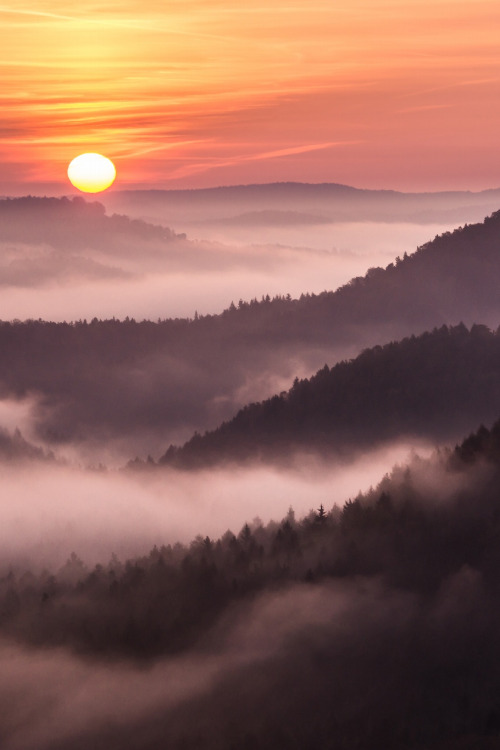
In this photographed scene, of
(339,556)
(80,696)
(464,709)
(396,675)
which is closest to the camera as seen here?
(464,709)

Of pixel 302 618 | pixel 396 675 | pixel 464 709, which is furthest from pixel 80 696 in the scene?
pixel 464 709

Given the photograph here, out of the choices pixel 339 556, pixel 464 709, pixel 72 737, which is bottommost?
pixel 464 709

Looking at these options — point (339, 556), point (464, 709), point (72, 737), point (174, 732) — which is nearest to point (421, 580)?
point (339, 556)

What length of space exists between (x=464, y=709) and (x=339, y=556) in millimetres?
33221

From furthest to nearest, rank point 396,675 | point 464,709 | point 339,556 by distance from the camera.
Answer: point 339,556, point 396,675, point 464,709

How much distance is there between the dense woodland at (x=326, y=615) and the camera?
153875 mm

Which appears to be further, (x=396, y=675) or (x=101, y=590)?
(x=101, y=590)

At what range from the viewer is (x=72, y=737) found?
175875 millimetres

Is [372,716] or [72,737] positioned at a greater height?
[72,737]

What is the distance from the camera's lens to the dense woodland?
154 metres

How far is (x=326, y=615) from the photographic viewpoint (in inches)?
6811

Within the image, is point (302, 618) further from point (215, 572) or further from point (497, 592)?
point (497, 592)

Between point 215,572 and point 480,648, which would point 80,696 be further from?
point 480,648

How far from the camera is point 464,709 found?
14925 cm
